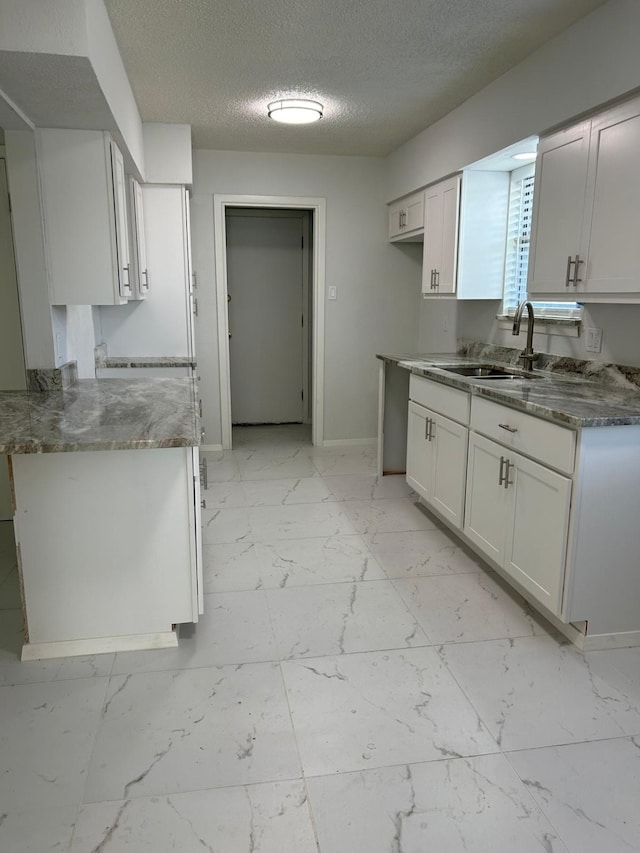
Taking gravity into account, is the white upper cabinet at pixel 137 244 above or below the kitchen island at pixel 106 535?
above

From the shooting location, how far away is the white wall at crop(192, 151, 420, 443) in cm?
486

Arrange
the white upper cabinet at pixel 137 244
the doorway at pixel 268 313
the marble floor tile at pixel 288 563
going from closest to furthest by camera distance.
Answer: the marble floor tile at pixel 288 563
the white upper cabinet at pixel 137 244
the doorway at pixel 268 313

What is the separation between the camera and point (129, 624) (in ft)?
7.44

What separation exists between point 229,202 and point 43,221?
8.03 ft

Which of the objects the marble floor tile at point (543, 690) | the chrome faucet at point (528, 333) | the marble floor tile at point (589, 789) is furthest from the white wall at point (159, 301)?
the marble floor tile at point (589, 789)

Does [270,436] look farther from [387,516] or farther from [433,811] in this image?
[433,811]

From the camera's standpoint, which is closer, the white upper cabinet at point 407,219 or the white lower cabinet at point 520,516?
the white lower cabinet at point 520,516

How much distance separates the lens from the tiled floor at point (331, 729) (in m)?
1.53

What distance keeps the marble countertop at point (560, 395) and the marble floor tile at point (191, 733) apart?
1.38m

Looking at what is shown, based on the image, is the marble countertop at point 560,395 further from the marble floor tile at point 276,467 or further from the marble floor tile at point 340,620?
the marble floor tile at point 276,467

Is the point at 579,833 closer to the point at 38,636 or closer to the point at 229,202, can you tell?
the point at 38,636

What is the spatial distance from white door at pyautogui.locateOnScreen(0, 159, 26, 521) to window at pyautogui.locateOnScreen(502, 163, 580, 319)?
286 centimetres

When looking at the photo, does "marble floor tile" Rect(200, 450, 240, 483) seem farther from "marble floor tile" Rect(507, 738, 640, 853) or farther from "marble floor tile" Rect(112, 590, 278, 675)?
"marble floor tile" Rect(507, 738, 640, 853)

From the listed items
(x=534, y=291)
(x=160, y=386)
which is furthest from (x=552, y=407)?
(x=160, y=386)
